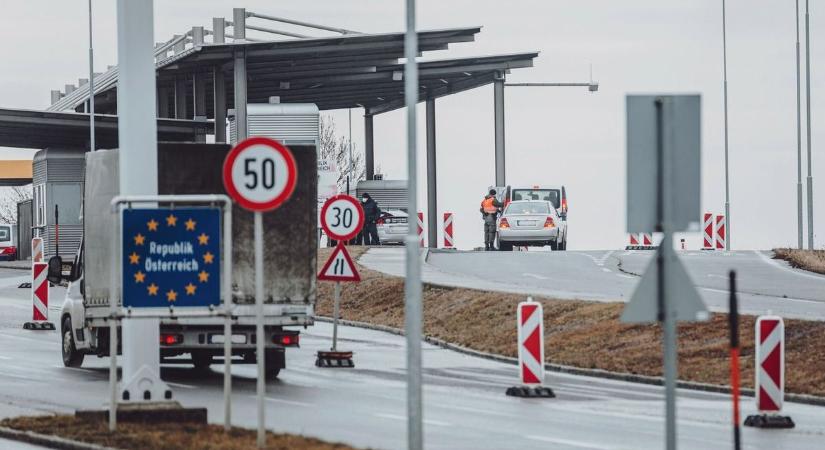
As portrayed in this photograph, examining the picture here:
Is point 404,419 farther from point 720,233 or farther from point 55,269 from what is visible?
point 720,233

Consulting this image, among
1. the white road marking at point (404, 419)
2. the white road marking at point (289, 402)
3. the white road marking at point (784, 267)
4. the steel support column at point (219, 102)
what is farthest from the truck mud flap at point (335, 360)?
the steel support column at point (219, 102)

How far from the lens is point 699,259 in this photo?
45.4 meters

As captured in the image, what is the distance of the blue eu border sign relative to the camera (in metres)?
15.1

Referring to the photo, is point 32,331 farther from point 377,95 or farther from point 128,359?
point 377,95

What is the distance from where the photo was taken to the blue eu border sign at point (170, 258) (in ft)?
49.4

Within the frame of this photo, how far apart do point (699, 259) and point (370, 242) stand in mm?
17862

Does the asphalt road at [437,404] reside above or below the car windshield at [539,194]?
below

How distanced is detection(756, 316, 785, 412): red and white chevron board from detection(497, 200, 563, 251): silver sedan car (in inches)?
1344

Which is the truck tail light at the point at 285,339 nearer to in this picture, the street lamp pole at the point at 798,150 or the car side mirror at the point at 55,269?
the car side mirror at the point at 55,269

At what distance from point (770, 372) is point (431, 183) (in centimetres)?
5538

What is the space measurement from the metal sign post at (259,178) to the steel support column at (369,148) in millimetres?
59166

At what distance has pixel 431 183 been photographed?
72625 millimetres

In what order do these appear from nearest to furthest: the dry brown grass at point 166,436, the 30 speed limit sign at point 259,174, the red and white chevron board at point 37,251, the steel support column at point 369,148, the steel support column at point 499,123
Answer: the dry brown grass at point 166,436
the 30 speed limit sign at point 259,174
the red and white chevron board at point 37,251
the steel support column at point 499,123
the steel support column at point 369,148

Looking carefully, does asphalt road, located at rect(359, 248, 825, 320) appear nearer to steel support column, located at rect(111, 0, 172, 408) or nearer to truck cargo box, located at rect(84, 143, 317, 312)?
truck cargo box, located at rect(84, 143, 317, 312)
